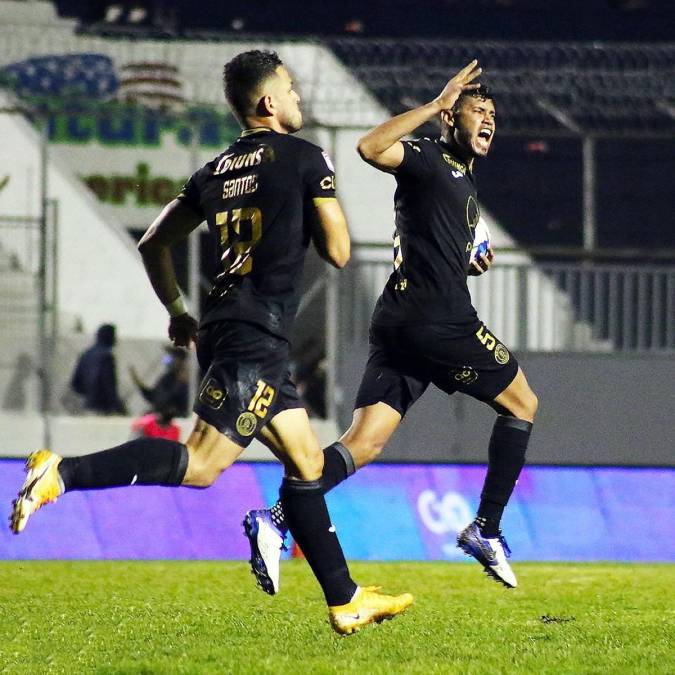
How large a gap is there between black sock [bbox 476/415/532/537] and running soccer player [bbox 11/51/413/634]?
130cm

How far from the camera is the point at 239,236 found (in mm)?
5621

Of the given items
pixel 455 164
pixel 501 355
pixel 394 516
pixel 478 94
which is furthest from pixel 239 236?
pixel 394 516

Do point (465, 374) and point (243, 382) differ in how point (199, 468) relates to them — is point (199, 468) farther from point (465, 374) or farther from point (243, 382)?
point (465, 374)

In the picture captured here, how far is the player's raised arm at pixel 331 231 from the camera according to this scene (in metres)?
5.51

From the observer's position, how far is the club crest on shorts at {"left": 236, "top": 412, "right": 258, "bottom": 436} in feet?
17.9

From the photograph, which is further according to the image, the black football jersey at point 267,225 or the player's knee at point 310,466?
the player's knee at point 310,466

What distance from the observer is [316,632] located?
6336 mm

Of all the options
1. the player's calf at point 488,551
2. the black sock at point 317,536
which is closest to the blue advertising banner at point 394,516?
the player's calf at point 488,551

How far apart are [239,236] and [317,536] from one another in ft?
3.97

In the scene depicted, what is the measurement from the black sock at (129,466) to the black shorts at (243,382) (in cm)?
19

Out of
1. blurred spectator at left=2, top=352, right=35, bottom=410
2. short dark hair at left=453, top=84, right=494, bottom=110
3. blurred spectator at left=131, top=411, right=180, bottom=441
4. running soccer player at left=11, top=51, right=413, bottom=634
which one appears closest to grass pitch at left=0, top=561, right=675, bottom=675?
running soccer player at left=11, top=51, right=413, bottom=634

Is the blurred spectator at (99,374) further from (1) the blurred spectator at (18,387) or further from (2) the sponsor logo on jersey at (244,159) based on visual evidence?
(2) the sponsor logo on jersey at (244,159)

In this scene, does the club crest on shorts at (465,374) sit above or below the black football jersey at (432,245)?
below

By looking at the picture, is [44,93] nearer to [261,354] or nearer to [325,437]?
[325,437]
